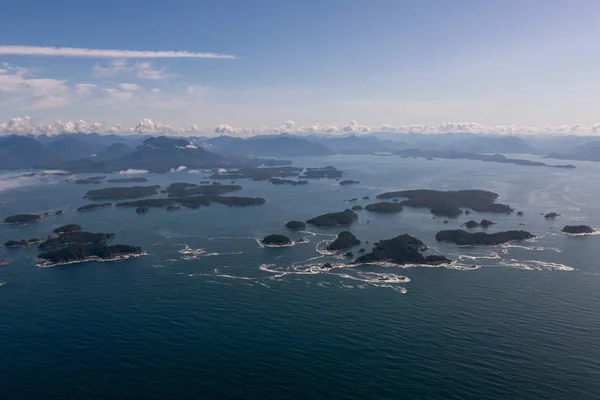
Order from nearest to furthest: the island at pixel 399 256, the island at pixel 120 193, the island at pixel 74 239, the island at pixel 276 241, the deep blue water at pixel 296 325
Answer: the deep blue water at pixel 296 325
the island at pixel 399 256
the island at pixel 276 241
the island at pixel 74 239
the island at pixel 120 193

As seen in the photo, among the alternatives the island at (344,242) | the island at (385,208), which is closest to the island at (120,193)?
the island at (385,208)

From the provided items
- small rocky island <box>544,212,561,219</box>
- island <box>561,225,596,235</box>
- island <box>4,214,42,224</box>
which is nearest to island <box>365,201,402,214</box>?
small rocky island <box>544,212,561,219</box>

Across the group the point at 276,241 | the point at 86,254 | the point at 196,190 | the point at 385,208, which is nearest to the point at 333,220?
the point at 276,241

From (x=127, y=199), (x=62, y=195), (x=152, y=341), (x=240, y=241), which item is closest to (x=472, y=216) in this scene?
(x=240, y=241)

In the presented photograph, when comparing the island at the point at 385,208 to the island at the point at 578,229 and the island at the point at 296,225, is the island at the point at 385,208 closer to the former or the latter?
the island at the point at 296,225

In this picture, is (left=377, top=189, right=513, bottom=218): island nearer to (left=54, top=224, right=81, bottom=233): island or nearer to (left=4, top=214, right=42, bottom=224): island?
(left=54, top=224, right=81, bottom=233): island

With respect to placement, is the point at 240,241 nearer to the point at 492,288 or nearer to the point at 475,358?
the point at 492,288

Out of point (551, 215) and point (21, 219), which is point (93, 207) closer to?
point (21, 219)
